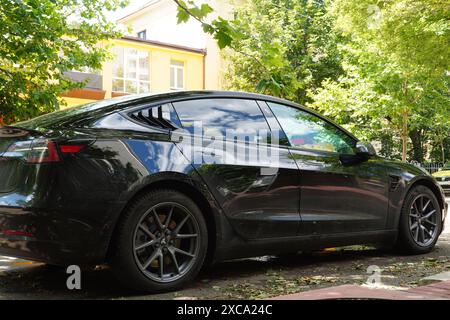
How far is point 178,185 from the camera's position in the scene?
4102mm

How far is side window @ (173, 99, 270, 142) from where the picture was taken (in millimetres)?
4438

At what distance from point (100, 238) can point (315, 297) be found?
1470mm

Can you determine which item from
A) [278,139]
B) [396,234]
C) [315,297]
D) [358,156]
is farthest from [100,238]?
[396,234]

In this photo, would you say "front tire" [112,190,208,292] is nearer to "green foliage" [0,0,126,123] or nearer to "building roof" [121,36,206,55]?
"green foliage" [0,0,126,123]

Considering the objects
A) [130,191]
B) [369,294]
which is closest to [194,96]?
[130,191]

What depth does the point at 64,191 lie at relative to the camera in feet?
12.0

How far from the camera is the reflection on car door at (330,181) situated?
4.95 m

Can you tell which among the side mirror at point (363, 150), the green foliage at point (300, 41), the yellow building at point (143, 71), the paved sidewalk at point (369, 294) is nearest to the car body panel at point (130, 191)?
the side mirror at point (363, 150)

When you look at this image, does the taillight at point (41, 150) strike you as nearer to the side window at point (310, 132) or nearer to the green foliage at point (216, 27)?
the green foliage at point (216, 27)

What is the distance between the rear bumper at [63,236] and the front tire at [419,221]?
343cm

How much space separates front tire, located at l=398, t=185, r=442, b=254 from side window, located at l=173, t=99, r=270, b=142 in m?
2.01

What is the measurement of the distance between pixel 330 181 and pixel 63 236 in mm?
2527

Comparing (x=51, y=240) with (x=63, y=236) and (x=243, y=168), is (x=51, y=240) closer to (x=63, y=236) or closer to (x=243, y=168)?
(x=63, y=236)
